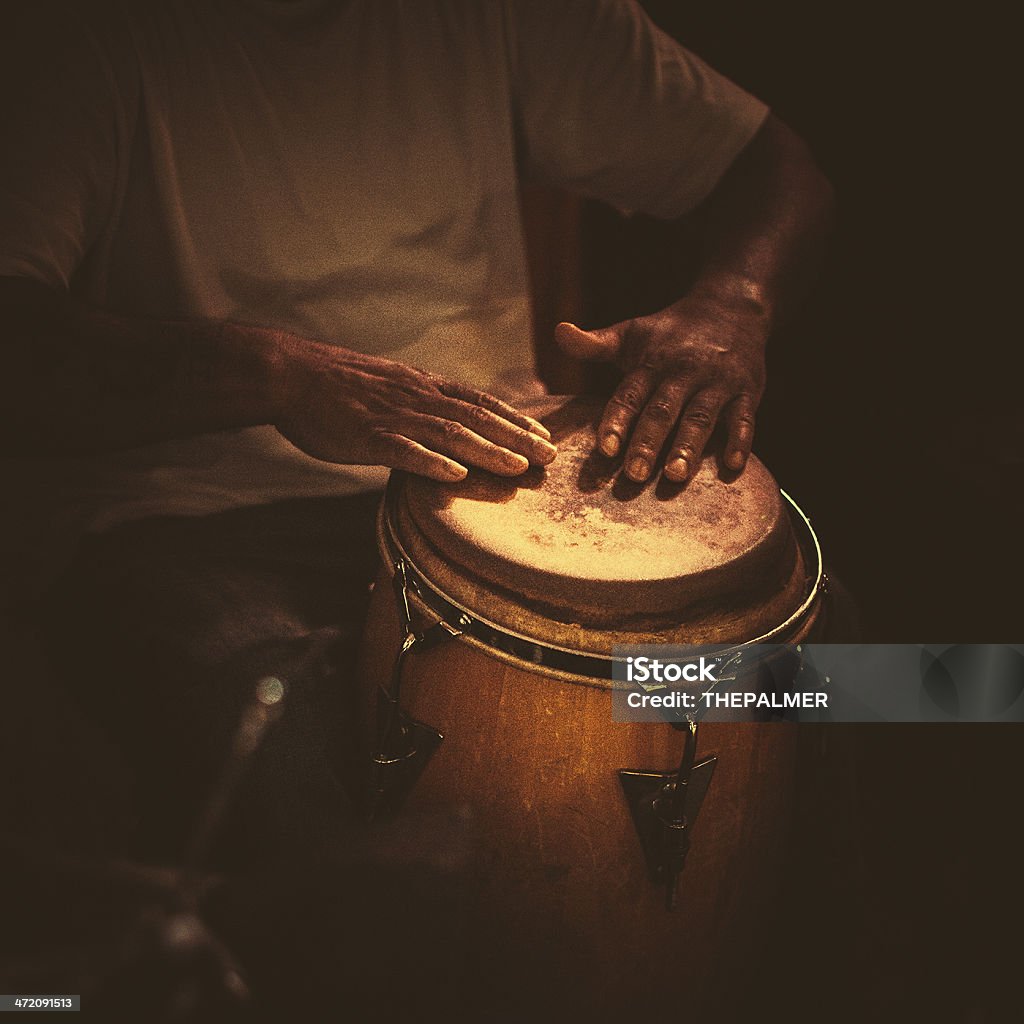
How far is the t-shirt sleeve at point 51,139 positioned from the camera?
127cm

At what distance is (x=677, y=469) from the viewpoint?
117 cm

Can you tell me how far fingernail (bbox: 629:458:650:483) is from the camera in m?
1.16

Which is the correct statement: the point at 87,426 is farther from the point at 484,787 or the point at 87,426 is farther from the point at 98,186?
the point at 484,787

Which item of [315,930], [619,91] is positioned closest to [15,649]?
[315,930]

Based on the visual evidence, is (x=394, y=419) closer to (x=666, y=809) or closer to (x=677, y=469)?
(x=677, y=469)

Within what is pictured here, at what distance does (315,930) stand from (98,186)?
1157mm

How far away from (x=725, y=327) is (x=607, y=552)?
0.65m

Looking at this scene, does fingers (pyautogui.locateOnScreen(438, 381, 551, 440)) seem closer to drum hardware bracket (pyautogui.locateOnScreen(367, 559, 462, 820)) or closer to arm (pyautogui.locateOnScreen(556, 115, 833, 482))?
arm (pyautogui.locateOnScreen(556, 115, 833, 482))

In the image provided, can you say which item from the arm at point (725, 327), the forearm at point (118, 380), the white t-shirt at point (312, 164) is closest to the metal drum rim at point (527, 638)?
the arm at point (725, 327)

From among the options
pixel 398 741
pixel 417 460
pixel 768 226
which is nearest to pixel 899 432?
pixel 768 226

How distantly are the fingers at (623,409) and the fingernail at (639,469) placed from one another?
4cm

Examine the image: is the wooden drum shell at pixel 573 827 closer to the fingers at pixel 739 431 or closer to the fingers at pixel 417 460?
the fingers at pixel 417 460

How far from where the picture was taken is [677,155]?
1802mm

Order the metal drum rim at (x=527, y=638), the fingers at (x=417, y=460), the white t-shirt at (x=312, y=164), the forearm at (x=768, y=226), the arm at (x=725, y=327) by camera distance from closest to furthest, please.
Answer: the metal drum rim at (x=527, y=638)
the fingers at (x=417, y=460)
the arm at (x=725, y=327)
the white t-shirt at (x=312, y=164)
the forearm at (x=768, y=226)
